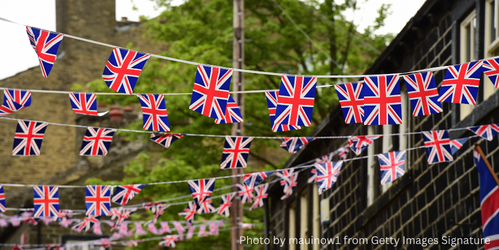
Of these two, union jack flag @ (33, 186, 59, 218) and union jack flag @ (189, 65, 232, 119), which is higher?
union jack flag @ (189, 65, 232, 119)

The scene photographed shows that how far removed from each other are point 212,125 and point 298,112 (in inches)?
549

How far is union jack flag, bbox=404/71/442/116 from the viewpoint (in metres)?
7.22

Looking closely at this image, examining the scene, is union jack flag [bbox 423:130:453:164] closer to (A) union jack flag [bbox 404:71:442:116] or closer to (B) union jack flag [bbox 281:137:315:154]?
(A) union jack flag [bbox 404:71:442:116]

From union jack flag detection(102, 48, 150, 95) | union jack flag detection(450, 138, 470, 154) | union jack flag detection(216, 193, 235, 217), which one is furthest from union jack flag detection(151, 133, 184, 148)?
union jack flag detection(216, 193, 235, 217)

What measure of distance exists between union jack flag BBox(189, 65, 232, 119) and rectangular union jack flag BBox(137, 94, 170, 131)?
0.63m

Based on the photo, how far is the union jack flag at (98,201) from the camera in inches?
404

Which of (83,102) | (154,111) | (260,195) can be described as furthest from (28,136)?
(260,195)

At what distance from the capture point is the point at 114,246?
23.4 meters

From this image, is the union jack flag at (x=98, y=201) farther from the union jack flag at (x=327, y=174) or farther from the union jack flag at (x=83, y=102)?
the union jack flag at (x=327, y=174)

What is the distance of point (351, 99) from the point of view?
739 cm

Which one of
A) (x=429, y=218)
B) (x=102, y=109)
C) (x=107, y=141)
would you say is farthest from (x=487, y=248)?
(x=102, y=109)

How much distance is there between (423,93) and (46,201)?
5.76m

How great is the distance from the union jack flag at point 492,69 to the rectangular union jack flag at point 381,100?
2.94ft

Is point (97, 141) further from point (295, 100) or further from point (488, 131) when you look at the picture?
point (488, 131)
